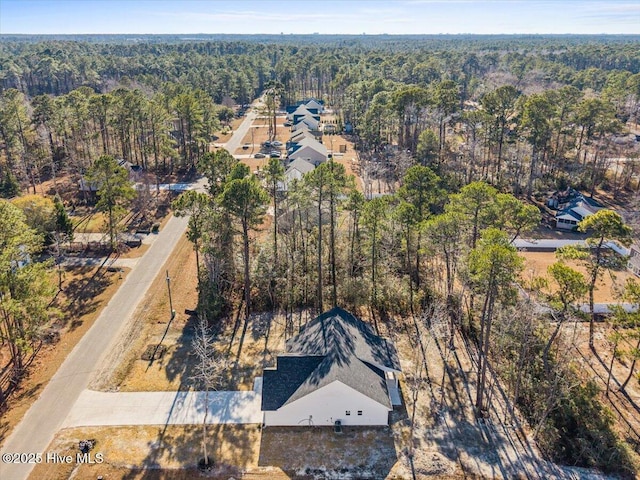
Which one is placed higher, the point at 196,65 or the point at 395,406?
the point at 196,65

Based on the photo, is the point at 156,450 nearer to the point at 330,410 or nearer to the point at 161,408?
the point at 161,408

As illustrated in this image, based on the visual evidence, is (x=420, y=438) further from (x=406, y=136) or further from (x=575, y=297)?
(x=406, y=136)

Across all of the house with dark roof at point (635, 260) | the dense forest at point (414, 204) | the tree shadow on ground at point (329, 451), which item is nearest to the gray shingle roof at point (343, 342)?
the tree shadow on ground at point (329, 451)

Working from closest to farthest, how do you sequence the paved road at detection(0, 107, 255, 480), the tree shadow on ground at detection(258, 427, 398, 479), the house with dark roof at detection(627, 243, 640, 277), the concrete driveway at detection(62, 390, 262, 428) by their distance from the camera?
the tree shadow on ground at detection(258, 427, 398, 479), the paved road at detection(0, 107, 255, 480), the concrete driveway at detection(62, 390, 262, 428), the house with dark roof at detection(627, 243, 640, 277)

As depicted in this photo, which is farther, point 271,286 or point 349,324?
point 271,286

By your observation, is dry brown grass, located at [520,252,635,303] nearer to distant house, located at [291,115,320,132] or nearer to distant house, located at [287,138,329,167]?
distant house, located at [287,138,329,167]

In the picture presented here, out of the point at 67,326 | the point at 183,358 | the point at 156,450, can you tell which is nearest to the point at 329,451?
the point at 156,450

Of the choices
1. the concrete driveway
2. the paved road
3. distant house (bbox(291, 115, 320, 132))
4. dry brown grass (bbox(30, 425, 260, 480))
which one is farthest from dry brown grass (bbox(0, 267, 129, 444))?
distant house (bbox(291, 115, 320, 132))

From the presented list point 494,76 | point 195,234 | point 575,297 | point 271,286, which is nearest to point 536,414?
point 575,297
